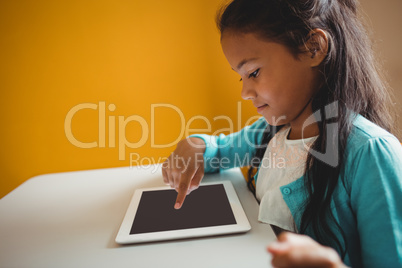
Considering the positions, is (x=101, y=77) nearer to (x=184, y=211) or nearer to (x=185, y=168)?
(x=185, y=168)

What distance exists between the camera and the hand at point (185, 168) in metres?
0.59

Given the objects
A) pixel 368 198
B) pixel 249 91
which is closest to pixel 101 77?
pixel 249 91

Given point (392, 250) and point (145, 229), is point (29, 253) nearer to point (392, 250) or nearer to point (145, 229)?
point (145, 229)

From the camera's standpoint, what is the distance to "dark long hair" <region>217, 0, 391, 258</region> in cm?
49

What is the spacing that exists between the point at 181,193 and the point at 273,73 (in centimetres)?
32

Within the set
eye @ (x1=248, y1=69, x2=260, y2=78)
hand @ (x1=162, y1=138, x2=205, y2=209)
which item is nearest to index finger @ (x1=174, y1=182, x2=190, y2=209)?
hand @ (x1=162, y1=138, x2=205, y2=209)

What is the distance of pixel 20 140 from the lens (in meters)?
1.37

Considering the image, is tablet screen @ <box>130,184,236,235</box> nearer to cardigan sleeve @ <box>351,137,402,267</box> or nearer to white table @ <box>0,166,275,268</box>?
white table @ <box>0,166,275,268</box>

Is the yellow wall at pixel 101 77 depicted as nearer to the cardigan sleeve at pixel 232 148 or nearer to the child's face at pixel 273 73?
the cardigan sleeve at pixel 232 148

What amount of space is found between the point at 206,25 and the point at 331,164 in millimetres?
997

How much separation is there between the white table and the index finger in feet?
0.33

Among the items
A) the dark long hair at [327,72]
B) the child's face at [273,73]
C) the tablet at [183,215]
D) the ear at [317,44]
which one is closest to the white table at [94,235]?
the tablet at [183,215]

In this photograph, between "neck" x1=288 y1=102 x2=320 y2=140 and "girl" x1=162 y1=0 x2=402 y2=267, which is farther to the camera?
"neck" x1=288 y1=102 x2=320 y2=140

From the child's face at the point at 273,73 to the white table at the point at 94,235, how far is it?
8.9 inches
